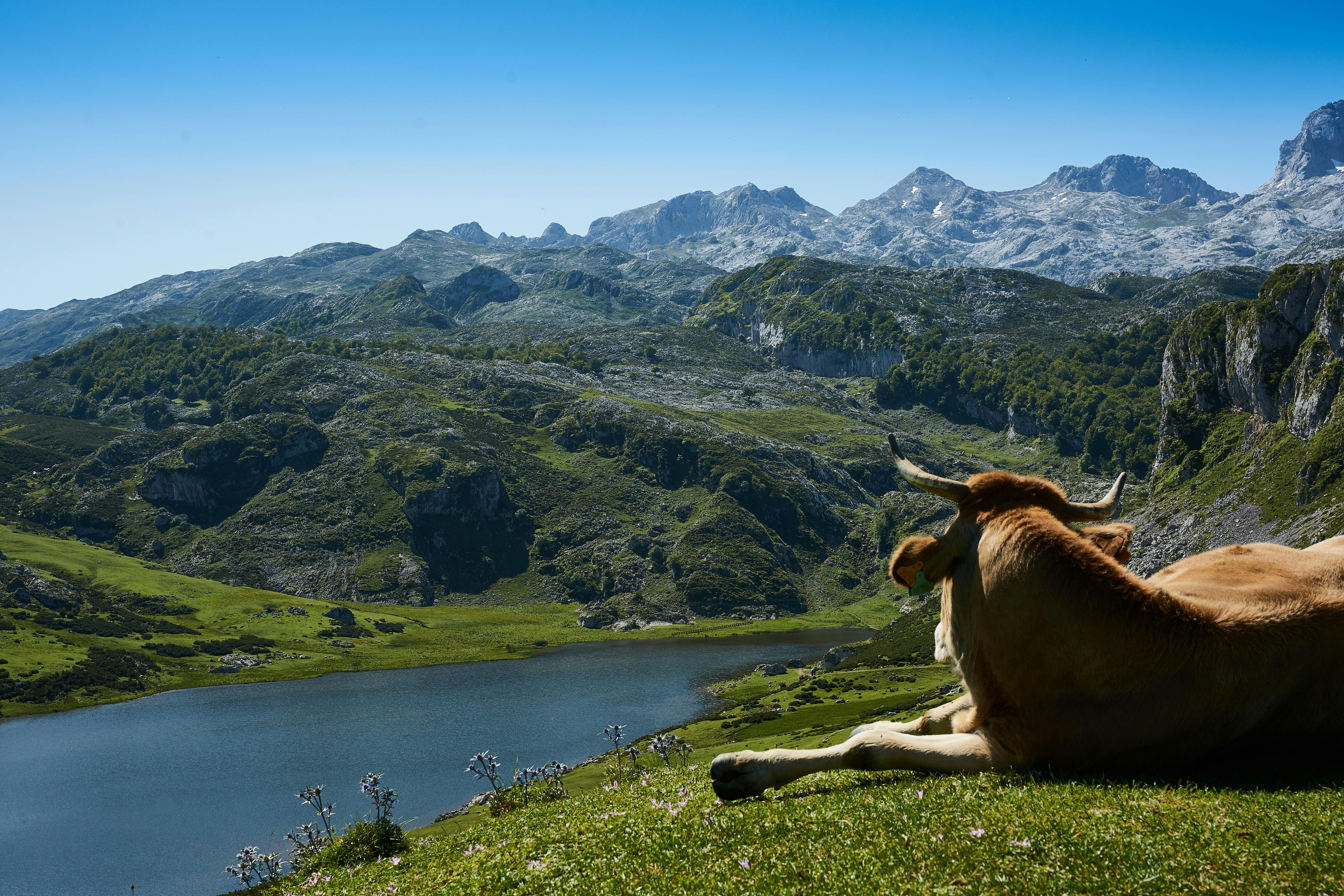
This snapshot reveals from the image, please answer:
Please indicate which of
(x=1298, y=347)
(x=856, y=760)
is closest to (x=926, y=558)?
(x=856, y=760)

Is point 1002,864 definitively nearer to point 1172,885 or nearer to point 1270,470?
point 1172,885

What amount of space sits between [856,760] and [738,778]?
134cm

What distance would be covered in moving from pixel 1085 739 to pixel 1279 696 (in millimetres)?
1767

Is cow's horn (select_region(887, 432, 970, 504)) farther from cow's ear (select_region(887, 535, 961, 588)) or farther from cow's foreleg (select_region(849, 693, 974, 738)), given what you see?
cow's foreleg (select_region(849, 693, 974, 738))

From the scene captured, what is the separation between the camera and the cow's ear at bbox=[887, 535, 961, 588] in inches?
353

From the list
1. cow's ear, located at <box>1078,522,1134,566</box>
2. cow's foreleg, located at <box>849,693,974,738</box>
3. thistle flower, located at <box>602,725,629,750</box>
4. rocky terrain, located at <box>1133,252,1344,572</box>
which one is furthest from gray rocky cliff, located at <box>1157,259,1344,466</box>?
cow's foreleg, located at <box>849,693,974,738</box>

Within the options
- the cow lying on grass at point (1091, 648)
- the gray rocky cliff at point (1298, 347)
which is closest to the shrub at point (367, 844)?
the cow lying on grass at point (1091, 648)

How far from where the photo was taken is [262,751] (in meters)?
127

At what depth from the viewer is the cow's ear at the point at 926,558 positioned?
8969 millimetres

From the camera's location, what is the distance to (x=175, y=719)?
495 ft

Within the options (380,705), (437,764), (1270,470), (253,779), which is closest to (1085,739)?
(437,764)

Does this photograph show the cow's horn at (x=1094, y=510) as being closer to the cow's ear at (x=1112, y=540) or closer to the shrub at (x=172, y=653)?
the cow's ear at (x=1112, y=540)

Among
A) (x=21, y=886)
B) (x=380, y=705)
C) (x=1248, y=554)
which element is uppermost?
(x=1248, y=554)

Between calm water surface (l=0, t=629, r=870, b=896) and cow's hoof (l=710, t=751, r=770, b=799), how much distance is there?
6181 cm
